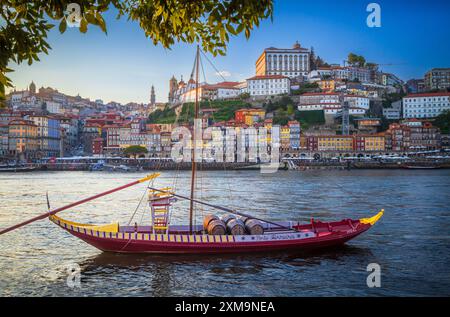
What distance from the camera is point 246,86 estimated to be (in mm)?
97625

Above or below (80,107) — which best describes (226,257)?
below

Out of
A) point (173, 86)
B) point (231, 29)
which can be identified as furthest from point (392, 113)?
point (231, 29)

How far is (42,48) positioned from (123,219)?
1455cm

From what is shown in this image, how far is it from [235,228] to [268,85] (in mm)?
83599

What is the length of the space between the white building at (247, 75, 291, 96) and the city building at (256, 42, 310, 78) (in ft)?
21.6

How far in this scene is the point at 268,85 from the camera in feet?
303

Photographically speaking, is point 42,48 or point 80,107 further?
point 80,107

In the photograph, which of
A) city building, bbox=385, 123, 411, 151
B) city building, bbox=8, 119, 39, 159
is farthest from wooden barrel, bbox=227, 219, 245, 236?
city building, bbox=8, 119, 39, 159


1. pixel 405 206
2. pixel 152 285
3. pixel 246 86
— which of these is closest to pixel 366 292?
pixel 152 285

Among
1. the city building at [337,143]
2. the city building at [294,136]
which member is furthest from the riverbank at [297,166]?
the city building at [294,136]

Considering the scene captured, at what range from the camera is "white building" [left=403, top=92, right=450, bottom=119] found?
82.6 m

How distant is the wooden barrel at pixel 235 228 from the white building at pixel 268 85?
8176 cm

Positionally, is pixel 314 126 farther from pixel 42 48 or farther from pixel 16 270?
pixel 42 48
